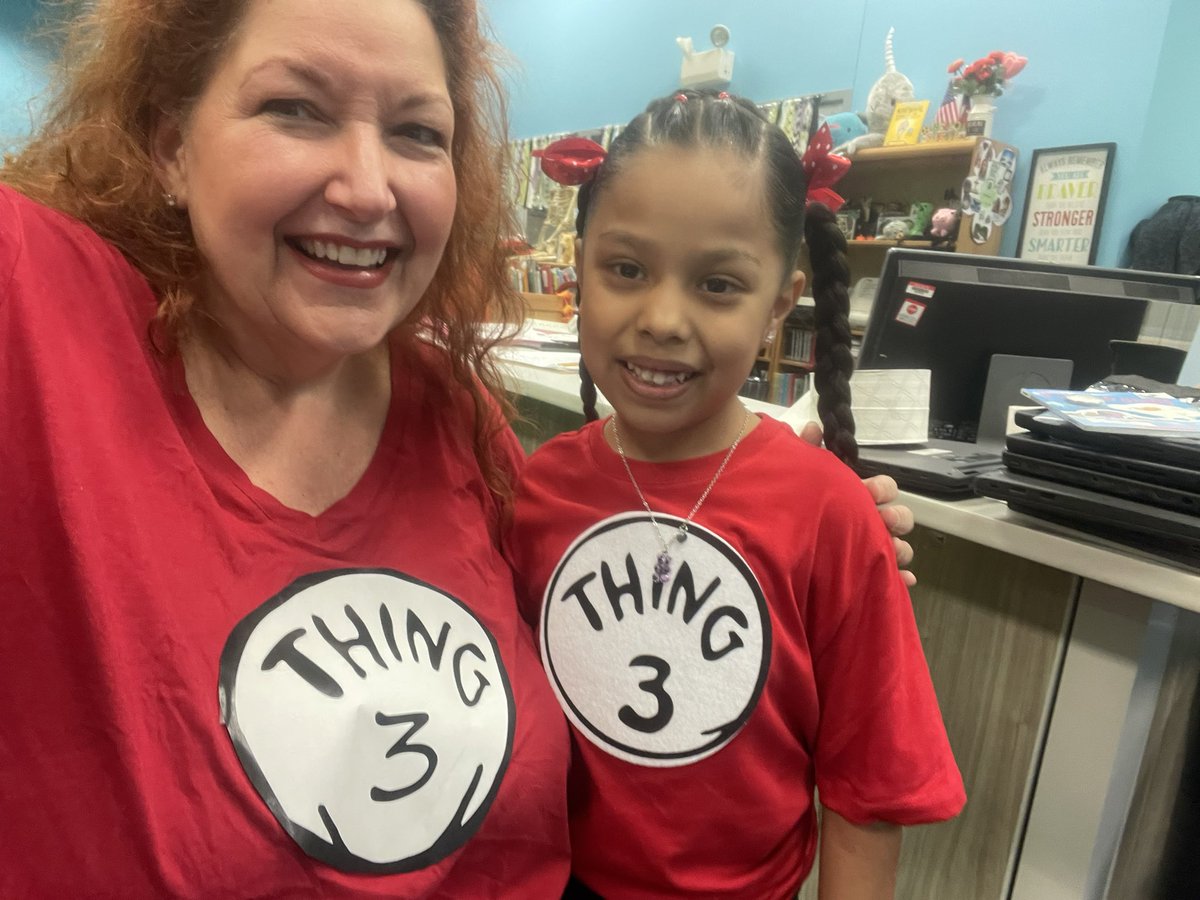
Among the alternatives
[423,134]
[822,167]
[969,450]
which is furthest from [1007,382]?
[423,134]

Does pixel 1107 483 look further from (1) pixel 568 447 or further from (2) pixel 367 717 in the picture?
(2) pixel 367 717

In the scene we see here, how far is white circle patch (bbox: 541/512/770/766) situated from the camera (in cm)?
81

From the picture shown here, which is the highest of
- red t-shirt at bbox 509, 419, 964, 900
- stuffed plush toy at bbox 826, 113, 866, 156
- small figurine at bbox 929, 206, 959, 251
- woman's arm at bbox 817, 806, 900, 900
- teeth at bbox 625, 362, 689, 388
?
stuffed plush toy at bbox 826, 113, 866, 156

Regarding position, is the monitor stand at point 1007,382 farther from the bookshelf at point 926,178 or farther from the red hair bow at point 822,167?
the bookshelf at point 926,178

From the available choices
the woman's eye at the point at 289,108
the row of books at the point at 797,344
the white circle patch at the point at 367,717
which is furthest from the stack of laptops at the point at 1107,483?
the row of books at the point at 797,344

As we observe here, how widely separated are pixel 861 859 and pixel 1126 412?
58 cm

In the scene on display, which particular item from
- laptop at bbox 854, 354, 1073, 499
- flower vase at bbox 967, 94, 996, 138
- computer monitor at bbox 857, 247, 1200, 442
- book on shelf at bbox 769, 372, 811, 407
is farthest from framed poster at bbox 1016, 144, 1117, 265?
laptop at bbox 854, 354, 1073, 499

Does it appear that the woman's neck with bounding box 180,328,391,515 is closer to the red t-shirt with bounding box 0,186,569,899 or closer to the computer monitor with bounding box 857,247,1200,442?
the red t-shirt with bounding box 0,186,569,899

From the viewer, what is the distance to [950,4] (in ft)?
12.3

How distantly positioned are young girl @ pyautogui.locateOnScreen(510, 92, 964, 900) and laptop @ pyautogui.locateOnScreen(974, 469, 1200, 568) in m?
0.29

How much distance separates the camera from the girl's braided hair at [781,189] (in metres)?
0.81

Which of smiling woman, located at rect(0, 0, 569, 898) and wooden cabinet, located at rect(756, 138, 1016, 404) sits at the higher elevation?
wooden cabinet, located at rect(756, 138, 1016, 404)

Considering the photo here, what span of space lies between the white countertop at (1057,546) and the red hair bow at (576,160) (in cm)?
32

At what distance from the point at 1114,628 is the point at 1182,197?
3030 mm
